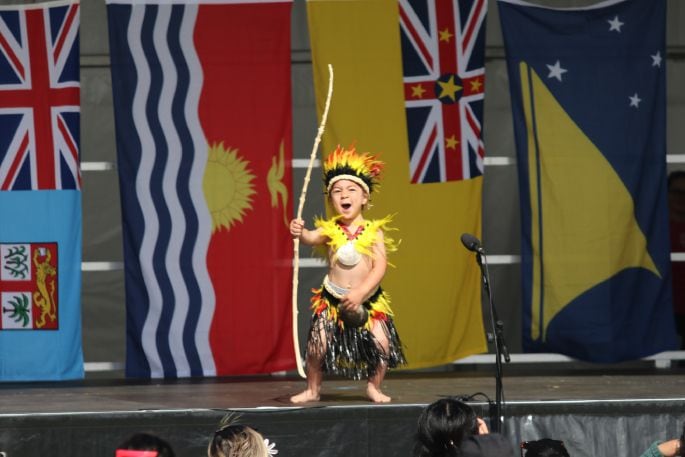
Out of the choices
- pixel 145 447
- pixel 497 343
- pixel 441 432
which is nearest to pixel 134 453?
pixel 145 447

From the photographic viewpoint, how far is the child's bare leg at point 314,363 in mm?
6551

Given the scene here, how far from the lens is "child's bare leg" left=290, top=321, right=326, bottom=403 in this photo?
6.55m

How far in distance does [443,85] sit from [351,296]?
200 cm

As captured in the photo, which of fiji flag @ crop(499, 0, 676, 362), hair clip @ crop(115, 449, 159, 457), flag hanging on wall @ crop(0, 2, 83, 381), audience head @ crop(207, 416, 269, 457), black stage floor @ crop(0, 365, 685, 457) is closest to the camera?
hair clip @ crop(115, 449, 159, 457)

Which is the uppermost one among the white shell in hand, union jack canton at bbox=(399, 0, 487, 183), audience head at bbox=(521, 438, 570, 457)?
union jack canton at bbox=(399, 0, 487, 183)

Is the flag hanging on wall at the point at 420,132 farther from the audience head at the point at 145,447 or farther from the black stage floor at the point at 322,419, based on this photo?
the audience head at the point at 145,447

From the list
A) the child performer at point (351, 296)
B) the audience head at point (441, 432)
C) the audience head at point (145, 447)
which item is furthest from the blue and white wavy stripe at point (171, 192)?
the audience head at point (145, 447)

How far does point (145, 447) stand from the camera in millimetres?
3617

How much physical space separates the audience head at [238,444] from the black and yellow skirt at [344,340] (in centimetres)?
262

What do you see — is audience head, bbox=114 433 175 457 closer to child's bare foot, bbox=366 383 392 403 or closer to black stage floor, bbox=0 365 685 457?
black stage floor, bbox=0 365 685 457

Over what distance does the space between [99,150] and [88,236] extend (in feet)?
1.84

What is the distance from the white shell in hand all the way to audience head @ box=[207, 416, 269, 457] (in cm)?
266

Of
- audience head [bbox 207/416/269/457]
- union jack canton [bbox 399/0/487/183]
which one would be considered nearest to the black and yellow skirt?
union jack canton [bbox 399/0/487/183]

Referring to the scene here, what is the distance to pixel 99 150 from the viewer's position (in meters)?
8.55
